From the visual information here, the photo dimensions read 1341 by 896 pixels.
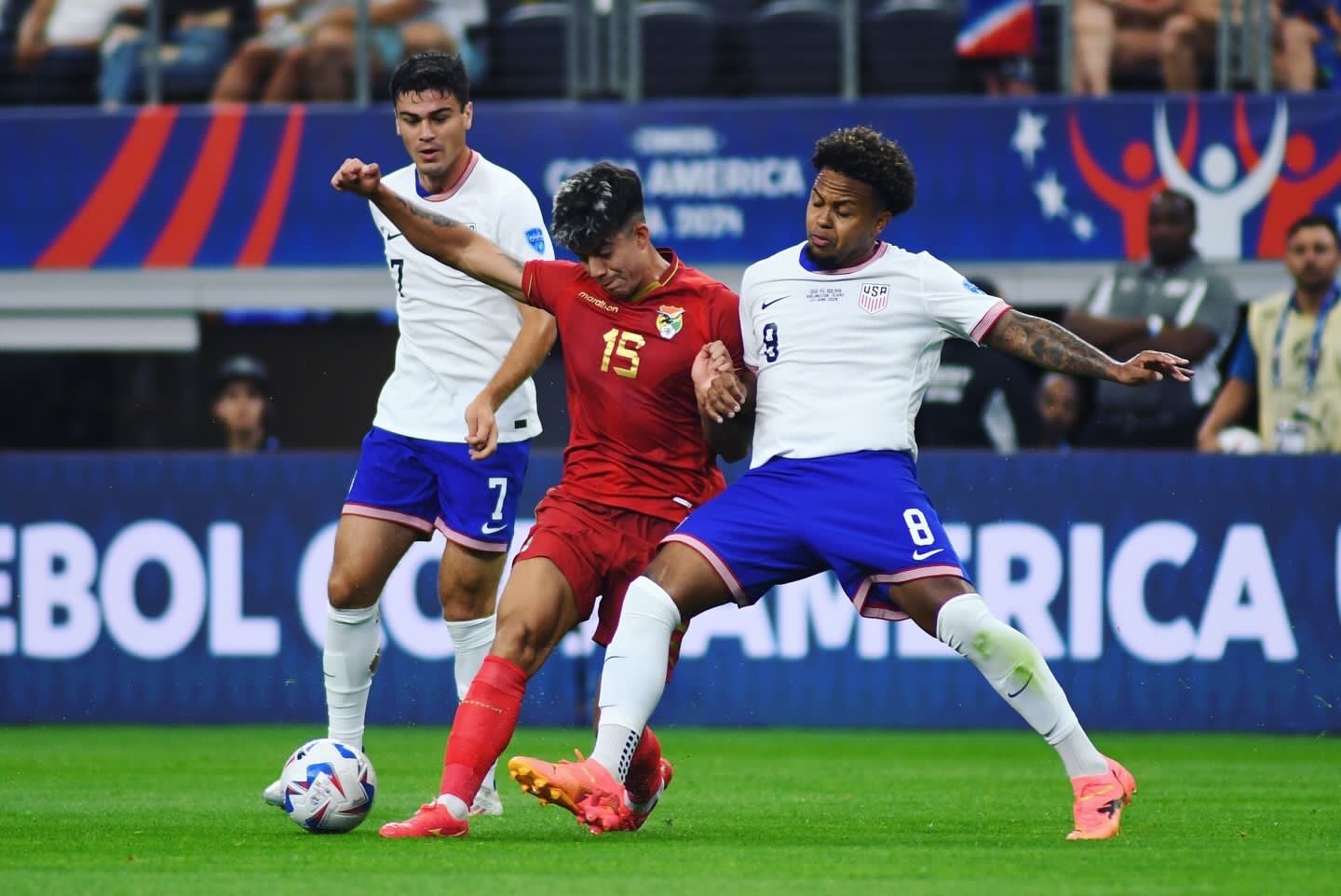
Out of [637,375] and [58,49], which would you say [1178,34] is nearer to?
[58,49]

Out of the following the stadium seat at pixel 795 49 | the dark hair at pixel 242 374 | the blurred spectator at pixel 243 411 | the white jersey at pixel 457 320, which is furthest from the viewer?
the stadium seat at pixel 795 49

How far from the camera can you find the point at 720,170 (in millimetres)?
13578

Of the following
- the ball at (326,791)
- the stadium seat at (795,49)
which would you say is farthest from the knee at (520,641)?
the stadium seat at (795,49)

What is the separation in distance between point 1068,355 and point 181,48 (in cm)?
927

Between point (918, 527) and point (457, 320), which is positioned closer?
point (918, 527)

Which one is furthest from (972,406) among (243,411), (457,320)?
(457,320)

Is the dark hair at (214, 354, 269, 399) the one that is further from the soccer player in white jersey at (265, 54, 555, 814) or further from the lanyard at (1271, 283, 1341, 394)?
the lanyard at (1271, 283, 1341, 394)

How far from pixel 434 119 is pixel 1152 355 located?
247 cm

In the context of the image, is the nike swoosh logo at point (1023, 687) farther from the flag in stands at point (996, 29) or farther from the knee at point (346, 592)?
the flag in stands at point (996, 29)

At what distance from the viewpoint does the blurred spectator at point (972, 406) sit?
1145cm

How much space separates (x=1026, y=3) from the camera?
13094mm

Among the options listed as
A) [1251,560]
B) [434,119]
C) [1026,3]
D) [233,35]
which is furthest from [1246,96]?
[434,119]

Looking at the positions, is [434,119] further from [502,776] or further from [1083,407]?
[1083,407]

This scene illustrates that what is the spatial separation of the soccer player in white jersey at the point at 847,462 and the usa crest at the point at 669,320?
0.20 metres
